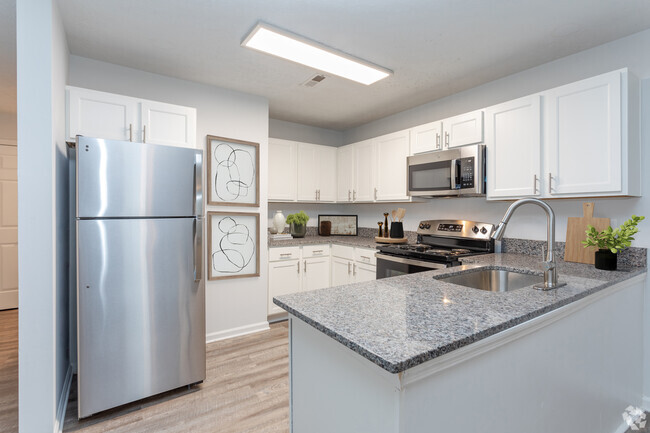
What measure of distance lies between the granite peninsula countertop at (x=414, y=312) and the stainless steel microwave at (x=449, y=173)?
1179 millimetres

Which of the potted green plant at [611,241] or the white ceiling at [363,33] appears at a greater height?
the white ceiling at [363,33]

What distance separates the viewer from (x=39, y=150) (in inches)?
65.5

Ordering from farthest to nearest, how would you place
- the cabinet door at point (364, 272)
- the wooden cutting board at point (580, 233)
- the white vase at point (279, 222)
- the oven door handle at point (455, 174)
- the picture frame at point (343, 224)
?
1. the picture frame at point (343, 224)
2. the white vase at point (279, 222)
3. the cabinet door at point (364, 272)
4. the oven door handle at point (455, 174)
5. the wooden cutting board at point (580, 233)

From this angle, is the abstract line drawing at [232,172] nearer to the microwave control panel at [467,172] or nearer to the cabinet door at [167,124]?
the cabinet door at [167,124]

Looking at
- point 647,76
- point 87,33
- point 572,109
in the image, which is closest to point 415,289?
point 572,109

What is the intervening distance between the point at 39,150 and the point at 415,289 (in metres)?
1.99

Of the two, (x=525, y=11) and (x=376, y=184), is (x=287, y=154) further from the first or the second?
(x=525, y=11)

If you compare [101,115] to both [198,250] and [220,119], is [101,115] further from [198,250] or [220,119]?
[198,250]

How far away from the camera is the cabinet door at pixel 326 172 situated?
4137mm

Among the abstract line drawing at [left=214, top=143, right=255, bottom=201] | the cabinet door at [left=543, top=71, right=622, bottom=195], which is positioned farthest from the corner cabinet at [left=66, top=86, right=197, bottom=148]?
the cabinet door at [left=543, top=71, right=622, bottom=195]

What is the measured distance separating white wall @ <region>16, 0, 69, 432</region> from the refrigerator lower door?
0.16m

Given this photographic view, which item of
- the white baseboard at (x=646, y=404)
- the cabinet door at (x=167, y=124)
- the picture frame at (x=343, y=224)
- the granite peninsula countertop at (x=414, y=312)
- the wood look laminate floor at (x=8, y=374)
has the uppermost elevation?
the cabinet door at (x=167, y=124)

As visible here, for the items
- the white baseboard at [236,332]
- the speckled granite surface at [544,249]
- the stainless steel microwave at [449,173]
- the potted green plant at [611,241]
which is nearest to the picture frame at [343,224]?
the stainless steel microwave at [449,173]

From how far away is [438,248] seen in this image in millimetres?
3102
